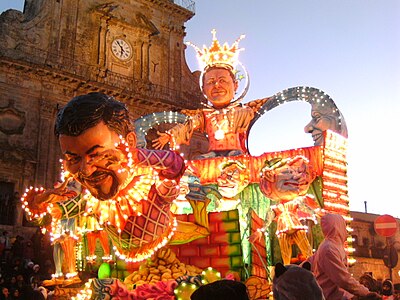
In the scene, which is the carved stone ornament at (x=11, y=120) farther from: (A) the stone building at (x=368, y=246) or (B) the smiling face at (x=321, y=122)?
(A) the stone building at (x=368, y=246)

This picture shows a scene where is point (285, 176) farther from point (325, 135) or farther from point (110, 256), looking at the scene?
point (110, 256)

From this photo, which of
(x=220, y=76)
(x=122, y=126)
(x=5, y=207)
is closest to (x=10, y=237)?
(x=5, y=207)

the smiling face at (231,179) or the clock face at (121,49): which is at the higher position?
the clock face at (121,49)

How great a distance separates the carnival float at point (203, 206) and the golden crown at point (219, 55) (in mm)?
19

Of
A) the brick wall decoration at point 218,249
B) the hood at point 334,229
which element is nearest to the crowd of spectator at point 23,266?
the brick wall decoration at point 218,249

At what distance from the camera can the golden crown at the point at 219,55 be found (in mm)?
9477

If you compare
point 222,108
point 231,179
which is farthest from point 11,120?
point 231,179

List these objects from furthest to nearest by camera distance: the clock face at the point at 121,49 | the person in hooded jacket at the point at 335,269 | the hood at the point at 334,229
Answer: the clock face at the point at 121,49
the hood at the point at 334,229
the person in hooded jacket at the point at 335,269

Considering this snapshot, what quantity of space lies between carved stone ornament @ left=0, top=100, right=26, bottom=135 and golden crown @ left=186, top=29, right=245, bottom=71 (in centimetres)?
1379

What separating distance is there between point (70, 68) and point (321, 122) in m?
16.4

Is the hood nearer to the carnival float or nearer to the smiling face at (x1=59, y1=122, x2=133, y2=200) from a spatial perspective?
the carnival float

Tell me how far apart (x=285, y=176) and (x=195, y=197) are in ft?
5.93

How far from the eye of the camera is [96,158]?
192 inches

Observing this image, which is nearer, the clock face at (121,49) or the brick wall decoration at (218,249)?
the brick wall decoration at (218,249)
